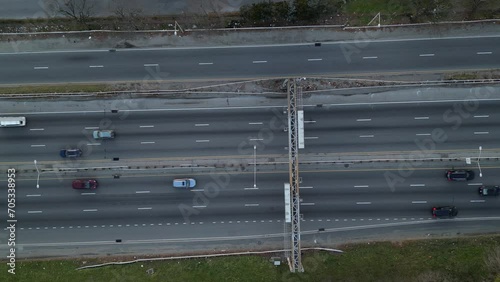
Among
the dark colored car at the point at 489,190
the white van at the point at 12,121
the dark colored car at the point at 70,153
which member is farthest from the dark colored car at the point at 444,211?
the white van at the point at 12,121

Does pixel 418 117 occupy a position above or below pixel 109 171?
above

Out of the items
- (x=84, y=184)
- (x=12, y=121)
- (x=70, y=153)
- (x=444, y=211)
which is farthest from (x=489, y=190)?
(x=12, y=121)

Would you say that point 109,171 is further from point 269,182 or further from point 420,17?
point 420,17

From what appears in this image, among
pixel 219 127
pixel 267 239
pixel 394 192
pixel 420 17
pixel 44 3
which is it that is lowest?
pixel 267 239

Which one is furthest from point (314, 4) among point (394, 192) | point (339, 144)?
point (394, 192)

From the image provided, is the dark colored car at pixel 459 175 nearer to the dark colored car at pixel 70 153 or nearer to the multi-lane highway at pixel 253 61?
the multi-lane highway at pixel 253 61

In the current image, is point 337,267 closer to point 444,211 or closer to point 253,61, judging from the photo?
point 444,211
